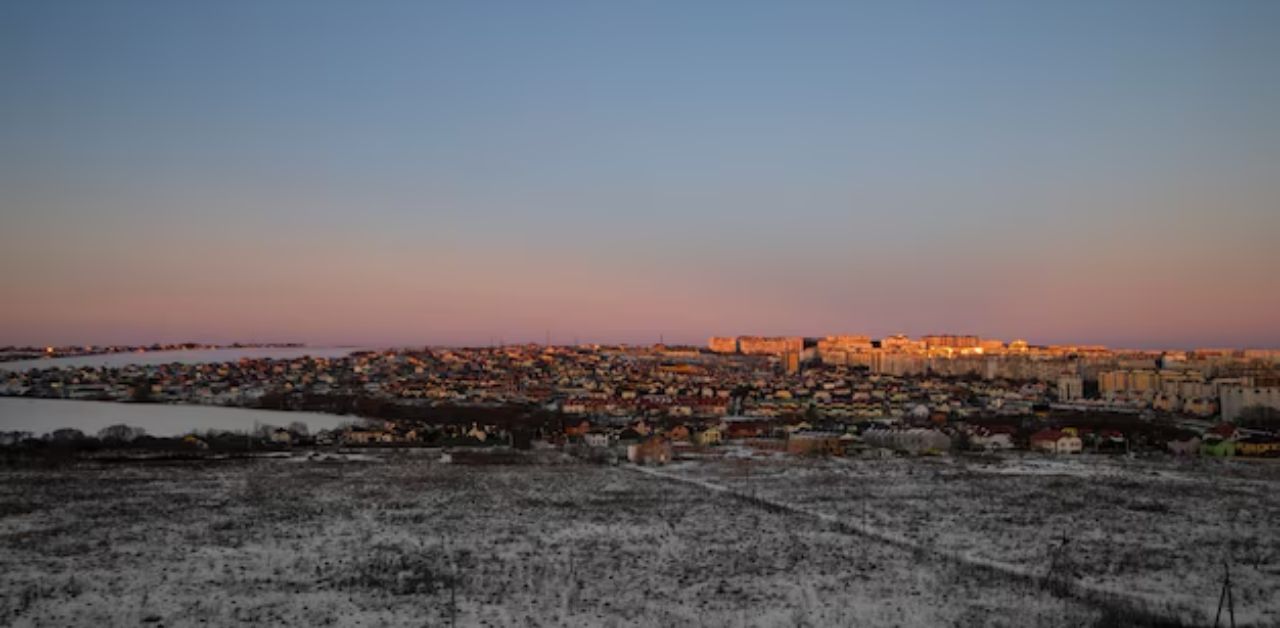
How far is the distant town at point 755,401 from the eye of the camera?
4000 centimetres

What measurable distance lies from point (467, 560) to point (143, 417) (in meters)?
51.6

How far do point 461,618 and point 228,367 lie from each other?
127 m

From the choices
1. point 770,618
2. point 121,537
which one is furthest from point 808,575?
point 121,537

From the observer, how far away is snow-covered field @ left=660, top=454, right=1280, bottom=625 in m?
14.2

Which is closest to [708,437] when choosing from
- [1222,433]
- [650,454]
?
[650,454]

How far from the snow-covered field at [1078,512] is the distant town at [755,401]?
5826 millimetres

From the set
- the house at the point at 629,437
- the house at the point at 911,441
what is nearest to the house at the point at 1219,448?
the house at the point at 911,441

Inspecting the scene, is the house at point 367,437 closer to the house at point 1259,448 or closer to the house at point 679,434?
the house at point 679,434

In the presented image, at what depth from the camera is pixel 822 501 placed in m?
22.6

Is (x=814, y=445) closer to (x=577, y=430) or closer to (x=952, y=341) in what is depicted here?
(x=577, y=430)

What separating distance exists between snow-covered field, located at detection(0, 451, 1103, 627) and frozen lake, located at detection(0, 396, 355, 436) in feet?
88.0

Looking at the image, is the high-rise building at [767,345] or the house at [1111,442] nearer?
the house at [1111,442]

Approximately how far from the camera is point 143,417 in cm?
5778

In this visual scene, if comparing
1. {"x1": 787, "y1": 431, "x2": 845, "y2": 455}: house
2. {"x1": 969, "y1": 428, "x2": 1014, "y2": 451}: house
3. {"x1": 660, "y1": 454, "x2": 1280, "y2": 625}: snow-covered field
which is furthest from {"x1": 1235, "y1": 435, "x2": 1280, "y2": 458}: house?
{"x1": 787, "y1": 431, "x2": 845, "y2": 455}: house
